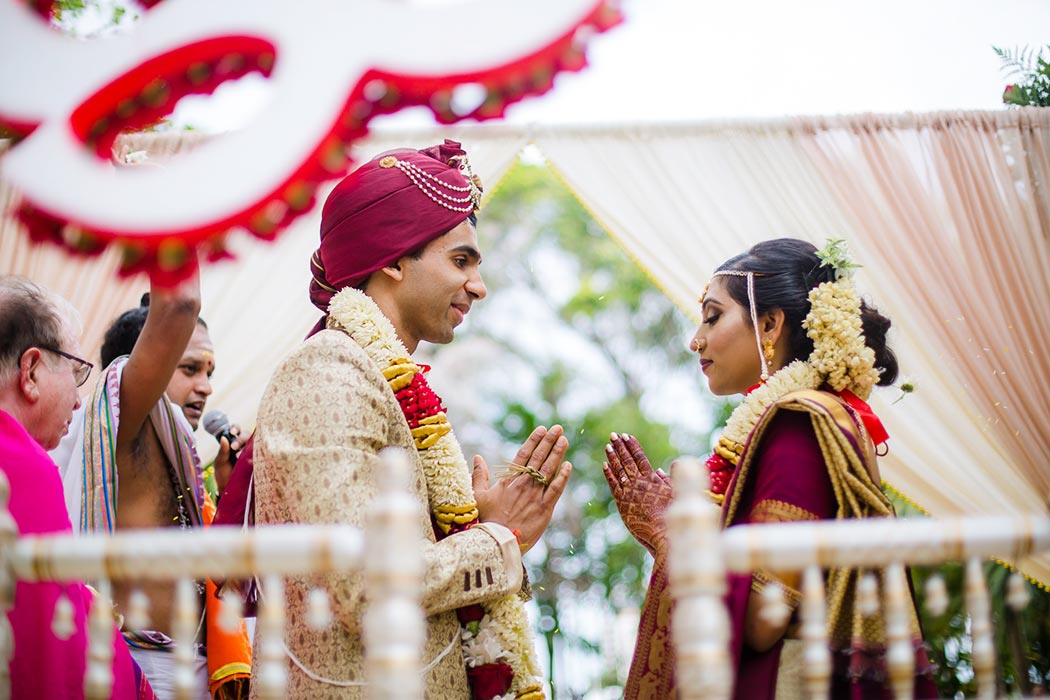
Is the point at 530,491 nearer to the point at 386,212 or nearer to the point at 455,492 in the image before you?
the point at 455,492

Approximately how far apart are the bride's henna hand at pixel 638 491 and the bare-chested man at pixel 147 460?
1.30 metres

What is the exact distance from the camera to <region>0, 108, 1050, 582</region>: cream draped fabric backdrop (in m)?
5.10

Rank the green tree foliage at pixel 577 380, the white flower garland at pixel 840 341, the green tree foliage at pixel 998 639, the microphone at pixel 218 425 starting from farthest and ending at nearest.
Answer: the green tree foliage at pixel 577 380
the green tree foliage at pixel 998 639
the microphone at pixel 218 425
the white flower garland at pixel 840 341

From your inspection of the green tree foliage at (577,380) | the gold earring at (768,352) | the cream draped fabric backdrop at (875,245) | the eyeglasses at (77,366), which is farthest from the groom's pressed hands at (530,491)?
the green tree foliage at (577,380)

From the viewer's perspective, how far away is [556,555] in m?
→ 15.0

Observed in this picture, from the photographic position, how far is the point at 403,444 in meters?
2.81

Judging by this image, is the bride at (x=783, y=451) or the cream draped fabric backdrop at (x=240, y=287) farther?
the cream draped fabric backdrop at (x=240, y=287)

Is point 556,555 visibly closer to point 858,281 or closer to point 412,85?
point 858,281

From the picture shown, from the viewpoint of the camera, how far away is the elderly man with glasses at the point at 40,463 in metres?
2.36

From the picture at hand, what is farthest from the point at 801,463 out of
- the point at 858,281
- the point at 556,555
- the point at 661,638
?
the point at 556,555

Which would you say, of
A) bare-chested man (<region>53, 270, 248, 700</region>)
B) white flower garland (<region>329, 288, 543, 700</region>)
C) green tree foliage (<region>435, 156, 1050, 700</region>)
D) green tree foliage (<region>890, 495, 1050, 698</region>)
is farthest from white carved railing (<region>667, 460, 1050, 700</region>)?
green tree foliage (<region>435, 156, 1050, 700</region>)

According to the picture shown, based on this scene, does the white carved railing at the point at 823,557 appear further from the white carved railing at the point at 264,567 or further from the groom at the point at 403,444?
the groom at the point at 403,444

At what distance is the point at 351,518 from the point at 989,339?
3.67 metres

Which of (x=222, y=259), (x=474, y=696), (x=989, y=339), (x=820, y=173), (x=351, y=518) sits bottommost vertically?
(x=474, y=696)
